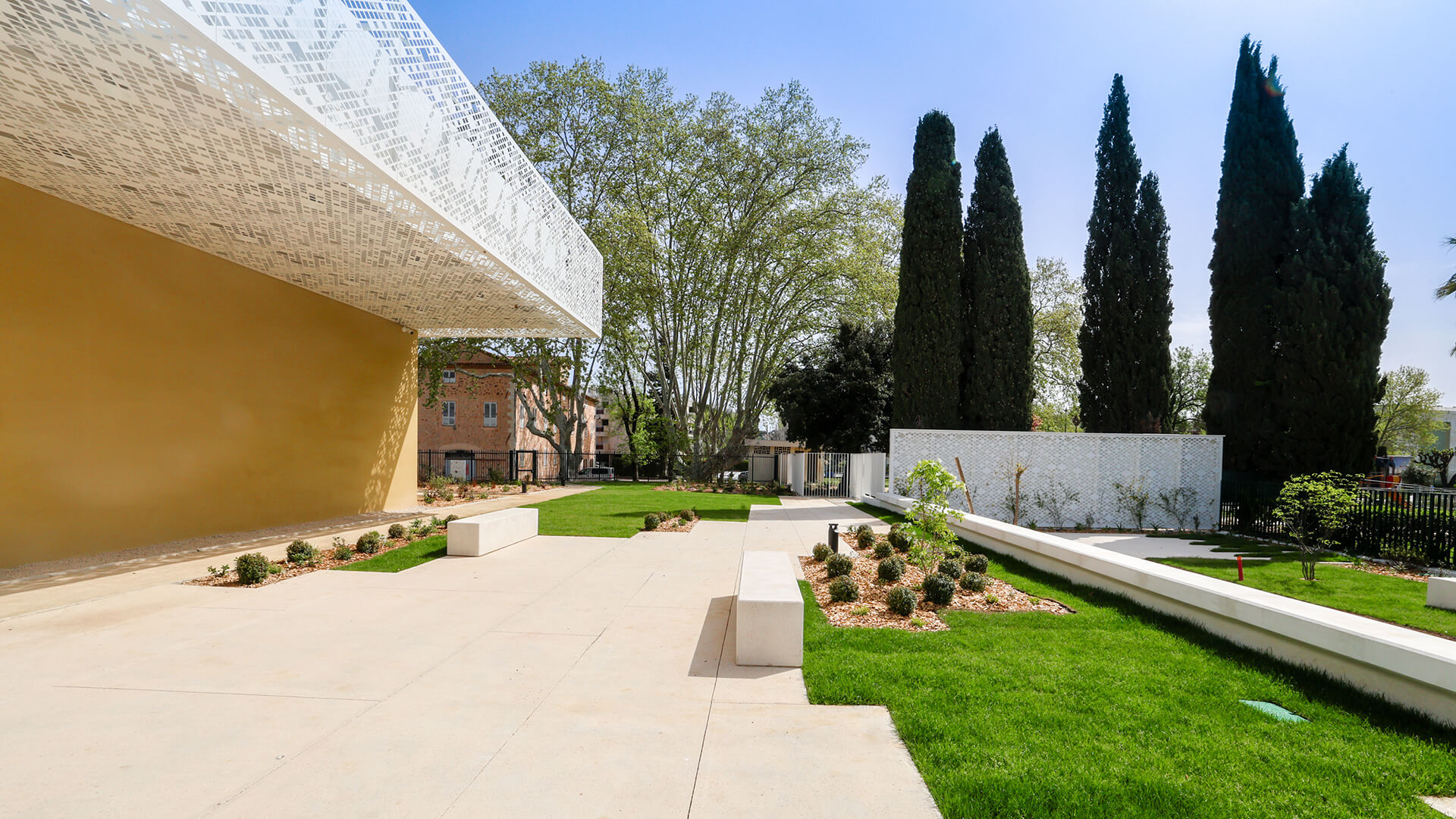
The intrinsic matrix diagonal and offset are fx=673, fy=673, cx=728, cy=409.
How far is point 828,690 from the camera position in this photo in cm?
441

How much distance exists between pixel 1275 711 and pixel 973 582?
3.21 meters

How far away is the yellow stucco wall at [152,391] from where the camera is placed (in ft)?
27.5

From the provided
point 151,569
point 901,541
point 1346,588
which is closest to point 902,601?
point 901,541

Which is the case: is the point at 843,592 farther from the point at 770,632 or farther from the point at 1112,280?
the point at 1112,280

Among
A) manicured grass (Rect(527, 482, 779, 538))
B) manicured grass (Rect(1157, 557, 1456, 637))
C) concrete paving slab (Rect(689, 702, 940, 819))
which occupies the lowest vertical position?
manicured grass (Rect(527, 482, 779, 538))

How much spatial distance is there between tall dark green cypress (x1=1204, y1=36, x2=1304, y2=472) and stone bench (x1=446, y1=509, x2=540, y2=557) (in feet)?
57.8

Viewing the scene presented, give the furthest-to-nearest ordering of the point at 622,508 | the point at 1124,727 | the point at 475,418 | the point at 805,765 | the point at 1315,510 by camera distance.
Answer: the point at 475,418 < the point at 622,508 < the point at 1315,510 < the point at 1124,727 < the point at 805,765

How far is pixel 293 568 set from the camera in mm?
8578

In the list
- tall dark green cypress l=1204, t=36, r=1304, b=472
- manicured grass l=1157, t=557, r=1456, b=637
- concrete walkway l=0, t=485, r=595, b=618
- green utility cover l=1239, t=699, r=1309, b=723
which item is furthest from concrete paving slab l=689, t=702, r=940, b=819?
tall dark green cypress l=1204, t=36, r=1304, b=472

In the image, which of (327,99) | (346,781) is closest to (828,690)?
(346,781)

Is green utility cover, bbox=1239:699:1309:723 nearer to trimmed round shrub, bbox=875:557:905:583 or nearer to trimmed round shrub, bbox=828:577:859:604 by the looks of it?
trimmed round shrub, bbox=828:577:859:604

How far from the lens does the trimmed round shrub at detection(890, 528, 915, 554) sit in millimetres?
9719

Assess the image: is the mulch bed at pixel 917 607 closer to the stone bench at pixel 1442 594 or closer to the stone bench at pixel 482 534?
the stone bench at pixel 1442 594

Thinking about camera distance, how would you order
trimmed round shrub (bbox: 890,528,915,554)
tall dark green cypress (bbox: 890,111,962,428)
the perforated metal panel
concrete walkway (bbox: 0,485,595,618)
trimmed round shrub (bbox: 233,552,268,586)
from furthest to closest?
1. tall dark green cypress (bbox: 890,111,962,428)
2. trimmed round shrub (bbox: 890,528,915,554)
3. trimmed round shrub (bbox: 233,552,268,586)
4. concrete walkway (bbox: 0,485,595,618)
5. the perforated metal panel
